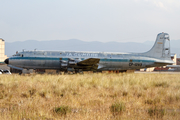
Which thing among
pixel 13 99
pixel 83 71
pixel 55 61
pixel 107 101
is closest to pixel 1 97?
pixel 13 99

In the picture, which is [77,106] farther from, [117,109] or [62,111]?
[117,109]

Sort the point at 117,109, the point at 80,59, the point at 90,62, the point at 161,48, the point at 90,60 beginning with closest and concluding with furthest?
1. the point at 117,109
2. the point at 90,60
3. the point at 90,62
4. the point at 80,59
5. the point at 161,48

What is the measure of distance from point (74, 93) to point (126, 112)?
5290mm

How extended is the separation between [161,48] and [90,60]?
14.7m

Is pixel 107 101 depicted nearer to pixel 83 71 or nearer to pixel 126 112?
pixel 126 112

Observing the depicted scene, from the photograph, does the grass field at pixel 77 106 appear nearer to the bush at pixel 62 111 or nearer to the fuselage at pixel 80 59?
the bush at pixel 62 111

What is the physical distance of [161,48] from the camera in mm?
35875

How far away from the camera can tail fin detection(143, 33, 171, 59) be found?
117ft

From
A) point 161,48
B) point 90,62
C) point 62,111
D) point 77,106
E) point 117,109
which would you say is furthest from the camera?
point 161,48

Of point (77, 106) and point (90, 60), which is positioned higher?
point (90, 60)

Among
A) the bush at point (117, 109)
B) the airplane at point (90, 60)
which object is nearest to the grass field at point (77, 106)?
the bush at point (117, 109)

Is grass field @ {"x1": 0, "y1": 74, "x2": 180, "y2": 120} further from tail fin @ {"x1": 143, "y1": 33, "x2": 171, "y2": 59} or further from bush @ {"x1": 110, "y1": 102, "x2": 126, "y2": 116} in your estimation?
tail fin @ {"x1": 143, "y1": 33, "x2": 171, "y2": 59}

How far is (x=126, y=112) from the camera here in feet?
30.0

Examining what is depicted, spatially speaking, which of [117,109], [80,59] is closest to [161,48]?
[80,59]
